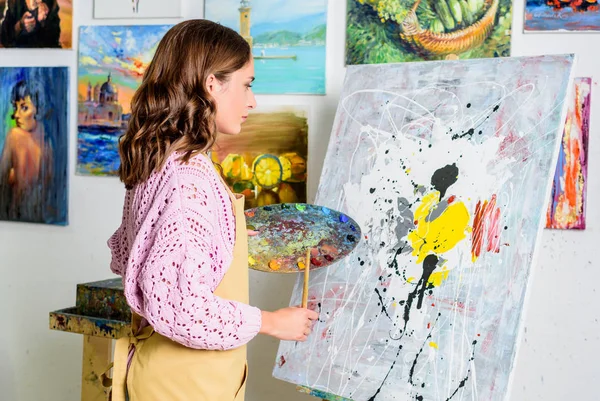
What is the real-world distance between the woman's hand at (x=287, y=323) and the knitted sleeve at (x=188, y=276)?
127 millimetres

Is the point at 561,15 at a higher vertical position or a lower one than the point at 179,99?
higher

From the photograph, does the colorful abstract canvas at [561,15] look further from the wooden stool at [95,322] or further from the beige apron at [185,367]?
the wooden stool at [95,322]

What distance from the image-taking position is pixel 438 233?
6.15 feet

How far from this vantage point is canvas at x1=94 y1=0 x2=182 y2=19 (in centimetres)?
271

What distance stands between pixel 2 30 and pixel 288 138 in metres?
1.31

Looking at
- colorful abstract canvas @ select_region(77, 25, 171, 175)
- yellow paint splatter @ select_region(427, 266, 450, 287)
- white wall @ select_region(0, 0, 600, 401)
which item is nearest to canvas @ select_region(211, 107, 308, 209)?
white wall @ select_region(0, 0, 600, 401)

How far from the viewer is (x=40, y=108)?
2.96m

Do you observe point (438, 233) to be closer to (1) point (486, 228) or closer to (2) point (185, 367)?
(1) point (486, 228)

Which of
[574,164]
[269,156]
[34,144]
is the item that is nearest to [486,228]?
[574,164]

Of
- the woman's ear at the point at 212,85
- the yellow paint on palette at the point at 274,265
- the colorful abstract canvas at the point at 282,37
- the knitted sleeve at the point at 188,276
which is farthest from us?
the colorful abstract canvas at the point at 282,37

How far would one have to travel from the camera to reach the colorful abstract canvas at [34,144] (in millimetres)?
2930

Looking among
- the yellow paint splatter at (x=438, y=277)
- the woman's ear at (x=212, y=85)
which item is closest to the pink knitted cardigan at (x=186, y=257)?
the woman's ear at (x=212, y=85)

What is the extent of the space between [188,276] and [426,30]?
4.47ft

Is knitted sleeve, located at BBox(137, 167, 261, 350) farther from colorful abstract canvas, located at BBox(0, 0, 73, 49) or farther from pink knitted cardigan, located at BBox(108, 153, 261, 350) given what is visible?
colorful abstract canvas, located at BBox(0, 0, 73, 49)
